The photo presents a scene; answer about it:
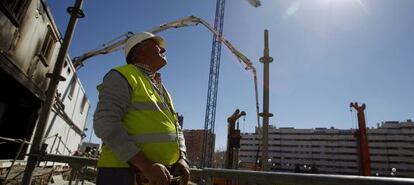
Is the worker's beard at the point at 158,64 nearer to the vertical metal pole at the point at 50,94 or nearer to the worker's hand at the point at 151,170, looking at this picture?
the worker's hand at the point at 151,170

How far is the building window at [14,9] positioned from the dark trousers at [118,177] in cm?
715

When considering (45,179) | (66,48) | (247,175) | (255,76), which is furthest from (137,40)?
(255,76)

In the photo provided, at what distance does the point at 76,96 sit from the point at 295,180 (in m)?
16.5

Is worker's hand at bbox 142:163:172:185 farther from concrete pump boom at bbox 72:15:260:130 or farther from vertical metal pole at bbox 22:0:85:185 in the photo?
concrete pump boom at bbox 72:15:260:130

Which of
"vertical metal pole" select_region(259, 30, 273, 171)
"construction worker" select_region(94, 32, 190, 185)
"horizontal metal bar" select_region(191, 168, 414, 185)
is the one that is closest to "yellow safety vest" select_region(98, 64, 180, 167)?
"construction worker" select_region(94, 32, 190, 185)

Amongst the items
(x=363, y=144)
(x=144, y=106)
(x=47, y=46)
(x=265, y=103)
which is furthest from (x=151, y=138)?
(x=363, y=144)

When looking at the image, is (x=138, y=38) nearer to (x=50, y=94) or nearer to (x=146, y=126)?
(x=146, y=126)

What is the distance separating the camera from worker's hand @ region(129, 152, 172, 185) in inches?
60.6

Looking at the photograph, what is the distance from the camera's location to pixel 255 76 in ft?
111

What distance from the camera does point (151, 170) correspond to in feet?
5.14

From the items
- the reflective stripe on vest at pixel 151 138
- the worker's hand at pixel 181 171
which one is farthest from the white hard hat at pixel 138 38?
the worker's hand at pixel 181 171

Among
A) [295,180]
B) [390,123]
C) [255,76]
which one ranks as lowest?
[295,180]

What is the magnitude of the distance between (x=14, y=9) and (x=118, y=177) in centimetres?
768

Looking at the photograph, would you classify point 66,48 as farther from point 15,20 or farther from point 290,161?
point 290,161
